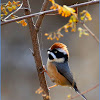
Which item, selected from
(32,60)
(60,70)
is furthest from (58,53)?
(32,60)

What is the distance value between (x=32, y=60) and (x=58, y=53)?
2.93 m

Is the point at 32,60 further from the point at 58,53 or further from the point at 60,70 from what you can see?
the point at 58,53

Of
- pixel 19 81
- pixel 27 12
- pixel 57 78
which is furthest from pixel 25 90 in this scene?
pixel 27 12

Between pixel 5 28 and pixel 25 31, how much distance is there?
515 mm

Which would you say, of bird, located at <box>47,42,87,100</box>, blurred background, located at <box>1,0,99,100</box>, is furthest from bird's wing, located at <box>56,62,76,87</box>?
blurred background, located at <box>1,0,99,100</box>

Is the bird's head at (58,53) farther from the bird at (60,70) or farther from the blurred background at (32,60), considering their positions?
the blurred background at (32,60)

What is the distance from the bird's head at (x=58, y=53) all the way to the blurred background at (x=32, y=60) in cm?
214

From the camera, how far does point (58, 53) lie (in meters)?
2.99

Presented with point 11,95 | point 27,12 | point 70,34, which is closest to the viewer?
point 27,12

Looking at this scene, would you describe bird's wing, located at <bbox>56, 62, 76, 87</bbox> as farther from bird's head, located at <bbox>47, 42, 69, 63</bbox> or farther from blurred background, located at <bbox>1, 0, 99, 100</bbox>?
blurred background, located at <bbox>1, 0, 99, 100</bbox>

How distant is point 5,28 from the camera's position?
6109 millimetres

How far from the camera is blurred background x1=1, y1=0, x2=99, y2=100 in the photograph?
17.6 ft

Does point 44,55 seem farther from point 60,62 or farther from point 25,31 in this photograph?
point 60,62

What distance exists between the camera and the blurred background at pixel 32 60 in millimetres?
5371
